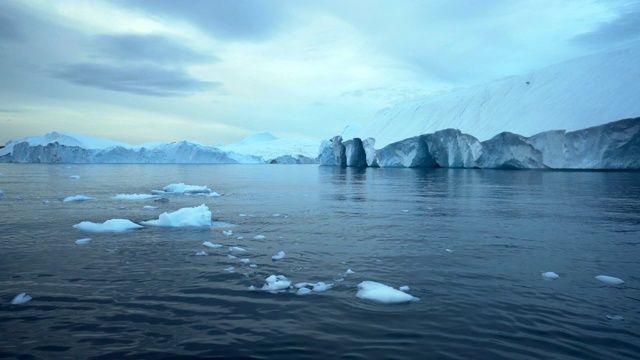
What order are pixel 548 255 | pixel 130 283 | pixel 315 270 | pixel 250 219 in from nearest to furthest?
pixel 130 283
pixel 315 270
pixel 548 255
pixel 250 219

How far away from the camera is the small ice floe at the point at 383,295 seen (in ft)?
18.0

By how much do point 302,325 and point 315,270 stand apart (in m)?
2.19

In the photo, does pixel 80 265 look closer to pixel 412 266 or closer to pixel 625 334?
pixel 412 266

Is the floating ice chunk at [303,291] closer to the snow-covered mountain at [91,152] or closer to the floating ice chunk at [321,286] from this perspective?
the floating ice chunk at [321,286]

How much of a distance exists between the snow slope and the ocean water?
28846mm

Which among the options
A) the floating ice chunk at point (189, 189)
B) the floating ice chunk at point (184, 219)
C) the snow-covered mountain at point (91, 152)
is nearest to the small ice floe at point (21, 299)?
the floating ice chunk at point (184, 219)

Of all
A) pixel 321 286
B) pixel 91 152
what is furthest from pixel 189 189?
pixel 91 152

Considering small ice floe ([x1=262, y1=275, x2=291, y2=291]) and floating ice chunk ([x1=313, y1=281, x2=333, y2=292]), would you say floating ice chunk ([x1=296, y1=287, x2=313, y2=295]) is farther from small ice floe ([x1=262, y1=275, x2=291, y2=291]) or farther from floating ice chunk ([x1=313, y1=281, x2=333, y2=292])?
small ice floe ([x1=262, y1=275, x2=291, y2=291])

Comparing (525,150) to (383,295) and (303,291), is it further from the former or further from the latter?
(303,291)

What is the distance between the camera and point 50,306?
5.28m

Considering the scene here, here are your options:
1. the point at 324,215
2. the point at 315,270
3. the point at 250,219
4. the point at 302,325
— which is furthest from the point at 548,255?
the point at 250,219

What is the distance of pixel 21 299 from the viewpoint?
18.0 feet

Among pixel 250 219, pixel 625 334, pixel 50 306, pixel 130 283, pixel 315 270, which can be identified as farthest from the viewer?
pixel 250 219

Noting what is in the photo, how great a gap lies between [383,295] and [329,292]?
2.44 feet
